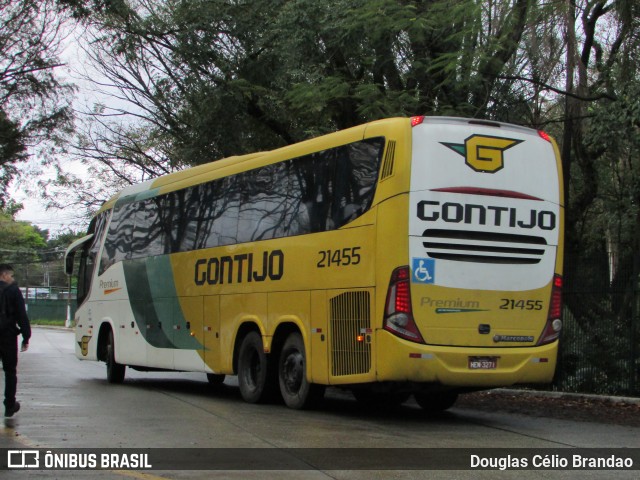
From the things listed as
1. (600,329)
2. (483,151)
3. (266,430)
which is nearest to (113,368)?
(266,430)

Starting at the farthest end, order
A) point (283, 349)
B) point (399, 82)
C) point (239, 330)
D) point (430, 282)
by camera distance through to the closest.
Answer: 1. point (399, 82)
2. point (239, 330)
3. point (283, 349)
4. point (430, 282)

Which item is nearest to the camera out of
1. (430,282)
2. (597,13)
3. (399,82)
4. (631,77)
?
(430,282)

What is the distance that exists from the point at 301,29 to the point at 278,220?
6.45 meters

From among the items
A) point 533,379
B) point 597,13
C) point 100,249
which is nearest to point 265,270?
point 533,379

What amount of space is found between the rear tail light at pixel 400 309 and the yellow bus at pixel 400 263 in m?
0.01

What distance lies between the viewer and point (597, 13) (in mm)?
17703

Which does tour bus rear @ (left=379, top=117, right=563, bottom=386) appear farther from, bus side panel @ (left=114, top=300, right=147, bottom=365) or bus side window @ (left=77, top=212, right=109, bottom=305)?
bus side window @ (left=77, top=212, right=109, bottom=305)

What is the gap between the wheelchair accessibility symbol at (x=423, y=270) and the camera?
1115cm

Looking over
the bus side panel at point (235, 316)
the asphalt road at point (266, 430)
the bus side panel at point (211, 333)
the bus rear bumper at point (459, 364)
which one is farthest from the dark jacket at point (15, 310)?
the bus rear bumper at point (459, 364)

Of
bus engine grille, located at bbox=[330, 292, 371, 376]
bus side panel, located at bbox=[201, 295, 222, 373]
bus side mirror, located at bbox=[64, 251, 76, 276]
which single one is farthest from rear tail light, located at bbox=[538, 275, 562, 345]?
bus side mirror, located at bbox=[64, 251, 76, 276]

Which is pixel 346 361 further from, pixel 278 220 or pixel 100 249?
pixel 100 249

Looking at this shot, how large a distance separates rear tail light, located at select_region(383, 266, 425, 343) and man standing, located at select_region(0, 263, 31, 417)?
4.46 meters

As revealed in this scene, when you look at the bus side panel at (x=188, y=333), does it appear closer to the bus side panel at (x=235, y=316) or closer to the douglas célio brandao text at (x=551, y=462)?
the bus side panel at (x=235, y=316)

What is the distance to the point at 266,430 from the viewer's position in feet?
34.6
